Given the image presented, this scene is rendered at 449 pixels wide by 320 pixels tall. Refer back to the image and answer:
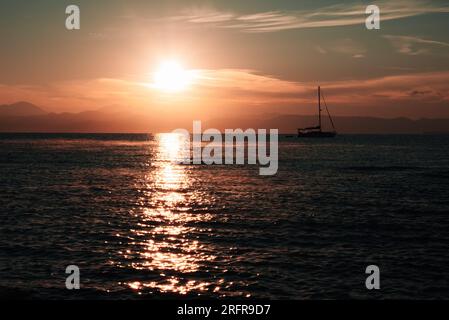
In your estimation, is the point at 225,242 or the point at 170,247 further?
the point at 225,242

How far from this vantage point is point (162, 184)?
62594 millimetres

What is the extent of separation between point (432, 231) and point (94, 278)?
72.7 feet

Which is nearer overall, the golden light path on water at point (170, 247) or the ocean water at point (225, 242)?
the ocean water at point (225, 242)

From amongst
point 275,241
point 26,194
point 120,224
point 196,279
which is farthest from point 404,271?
point 26,194

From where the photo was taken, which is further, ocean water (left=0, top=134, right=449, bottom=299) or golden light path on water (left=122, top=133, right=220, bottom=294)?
golden light path on water (left=122, top=133, right=220, bottom=294)

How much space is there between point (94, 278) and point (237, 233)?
11904 millimetres
